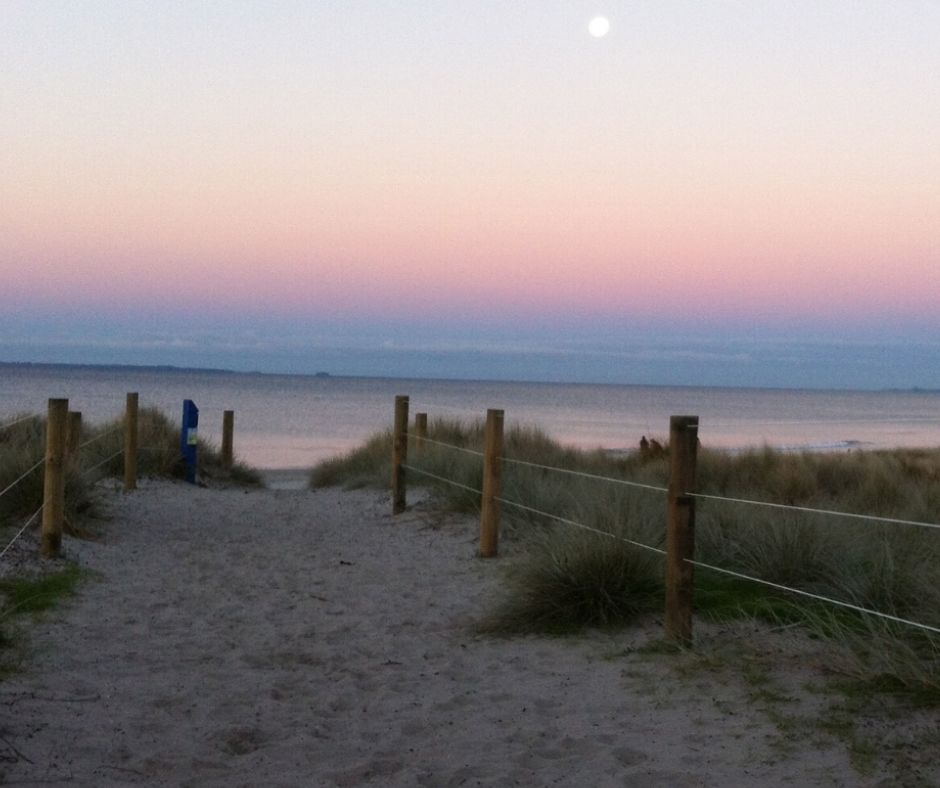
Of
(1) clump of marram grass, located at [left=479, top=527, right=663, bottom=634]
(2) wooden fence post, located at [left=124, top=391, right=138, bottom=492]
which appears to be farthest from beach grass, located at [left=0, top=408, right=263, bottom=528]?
(1) clump of marram grass, located at [left=479, top=527, right=663, bottom=634]

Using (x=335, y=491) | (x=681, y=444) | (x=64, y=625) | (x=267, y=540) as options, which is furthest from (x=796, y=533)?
(x=335, y=491)

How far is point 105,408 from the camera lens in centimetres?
4975

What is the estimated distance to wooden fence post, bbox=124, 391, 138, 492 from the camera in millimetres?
A: 14406

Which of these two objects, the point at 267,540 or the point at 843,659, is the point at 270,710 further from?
the point at 267,540

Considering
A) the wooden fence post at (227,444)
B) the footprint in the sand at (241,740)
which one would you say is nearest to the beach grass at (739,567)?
the footprint in the sand at (241,740)

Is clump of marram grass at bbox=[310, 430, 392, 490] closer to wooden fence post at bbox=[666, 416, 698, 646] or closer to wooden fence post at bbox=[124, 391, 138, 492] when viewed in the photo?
wooden fence post at bbox=[124, 391, 138, 492]

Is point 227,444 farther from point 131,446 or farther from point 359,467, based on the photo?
point 131,446

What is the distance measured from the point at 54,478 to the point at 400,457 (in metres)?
4.63

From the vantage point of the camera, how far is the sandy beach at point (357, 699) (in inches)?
178

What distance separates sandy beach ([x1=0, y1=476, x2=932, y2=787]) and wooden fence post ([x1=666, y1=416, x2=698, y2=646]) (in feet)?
0.97

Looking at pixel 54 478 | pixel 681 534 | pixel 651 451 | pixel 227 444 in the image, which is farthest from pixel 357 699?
pixel 227 444

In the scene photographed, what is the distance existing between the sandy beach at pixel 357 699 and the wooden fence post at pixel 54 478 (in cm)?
39

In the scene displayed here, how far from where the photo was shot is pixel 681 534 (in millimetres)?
6219

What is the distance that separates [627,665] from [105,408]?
4696 centimetres
